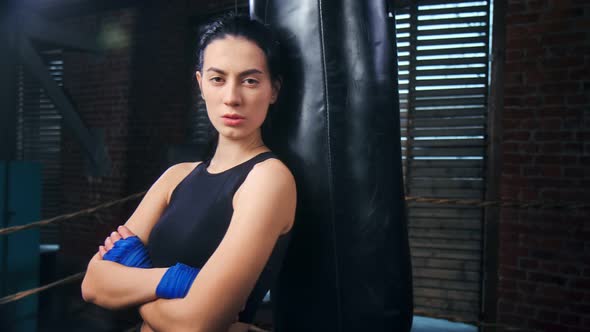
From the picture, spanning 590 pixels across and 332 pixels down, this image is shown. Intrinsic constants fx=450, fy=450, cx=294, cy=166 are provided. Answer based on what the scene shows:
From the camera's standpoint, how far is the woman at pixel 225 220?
0.88 metres

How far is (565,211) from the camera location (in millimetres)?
2693

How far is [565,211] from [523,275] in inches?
19.1

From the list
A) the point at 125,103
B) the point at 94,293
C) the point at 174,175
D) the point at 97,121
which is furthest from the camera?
the point at 97,121

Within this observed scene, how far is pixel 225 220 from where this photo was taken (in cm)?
97

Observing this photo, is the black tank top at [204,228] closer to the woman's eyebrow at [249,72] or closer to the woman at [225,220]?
the woman at [225,220]

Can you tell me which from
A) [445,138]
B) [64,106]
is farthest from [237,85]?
[64,106]

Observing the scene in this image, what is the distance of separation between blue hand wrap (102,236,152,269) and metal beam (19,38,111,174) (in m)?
3.10

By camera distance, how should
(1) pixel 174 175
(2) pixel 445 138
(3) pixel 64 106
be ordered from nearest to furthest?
(1) pixel 174 175
(2) pixel 445 138
(3) pixel 64 106

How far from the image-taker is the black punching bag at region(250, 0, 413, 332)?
0.94 m

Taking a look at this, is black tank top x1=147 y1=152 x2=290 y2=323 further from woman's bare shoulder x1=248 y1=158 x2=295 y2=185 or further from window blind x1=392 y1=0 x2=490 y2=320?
window blind x1=392 y1=0 x2=490 y2=320

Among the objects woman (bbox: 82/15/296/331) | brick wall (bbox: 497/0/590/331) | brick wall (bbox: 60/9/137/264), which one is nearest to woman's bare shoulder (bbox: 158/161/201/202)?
woman (bbox: 82/15/296/331)

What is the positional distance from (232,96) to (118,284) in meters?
0.49

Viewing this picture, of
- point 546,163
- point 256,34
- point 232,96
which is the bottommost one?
point 546,163

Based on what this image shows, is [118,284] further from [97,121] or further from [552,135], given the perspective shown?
[97,121]
